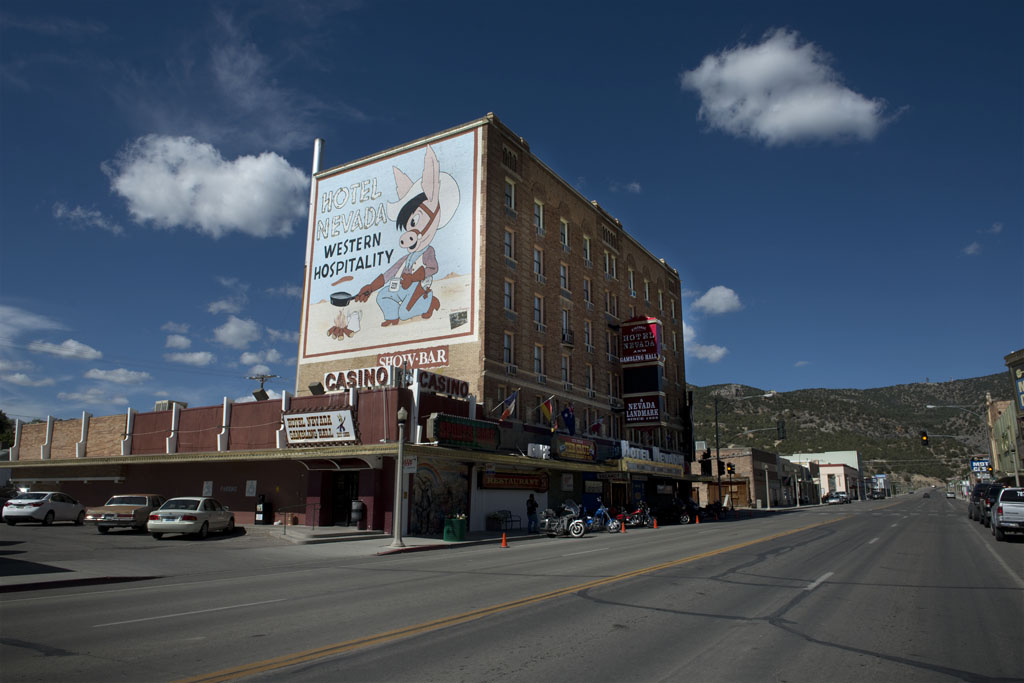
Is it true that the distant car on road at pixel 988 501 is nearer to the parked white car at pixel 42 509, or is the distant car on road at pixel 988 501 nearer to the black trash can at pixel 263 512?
the black trash can at pixel 263 512

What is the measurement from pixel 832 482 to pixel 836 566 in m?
117

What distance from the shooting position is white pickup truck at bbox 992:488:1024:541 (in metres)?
23.3

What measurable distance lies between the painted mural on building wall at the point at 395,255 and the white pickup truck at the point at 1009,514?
23.7 meters

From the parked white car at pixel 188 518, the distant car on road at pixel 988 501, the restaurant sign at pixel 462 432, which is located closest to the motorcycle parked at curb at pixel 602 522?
the restaurant sign at pixel 462 432

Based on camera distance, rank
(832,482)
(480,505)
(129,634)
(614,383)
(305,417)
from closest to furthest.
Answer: (129,634)
(305,417)
(480,505)
(614,383)
(832,482)

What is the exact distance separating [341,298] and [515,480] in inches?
627

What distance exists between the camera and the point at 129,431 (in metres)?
38.6

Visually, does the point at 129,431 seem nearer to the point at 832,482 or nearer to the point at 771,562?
the point at 771,562

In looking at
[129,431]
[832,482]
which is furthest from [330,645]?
[832,482]

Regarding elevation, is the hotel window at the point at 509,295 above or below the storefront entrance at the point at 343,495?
above

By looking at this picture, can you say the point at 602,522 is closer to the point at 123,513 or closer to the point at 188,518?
the point at 188,518

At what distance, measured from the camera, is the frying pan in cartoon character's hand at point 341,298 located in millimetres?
41375

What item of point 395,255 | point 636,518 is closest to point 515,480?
point 636,518

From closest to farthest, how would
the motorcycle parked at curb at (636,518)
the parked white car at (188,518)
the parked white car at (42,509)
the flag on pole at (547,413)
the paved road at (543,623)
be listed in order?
1. the paved road at (543,623)
2. the parked white car at (188,518)
3. the parked white car at (42,509)
4. the motorcycle parked at curb at (636,518)
5. the flag on pole at (547,413)
